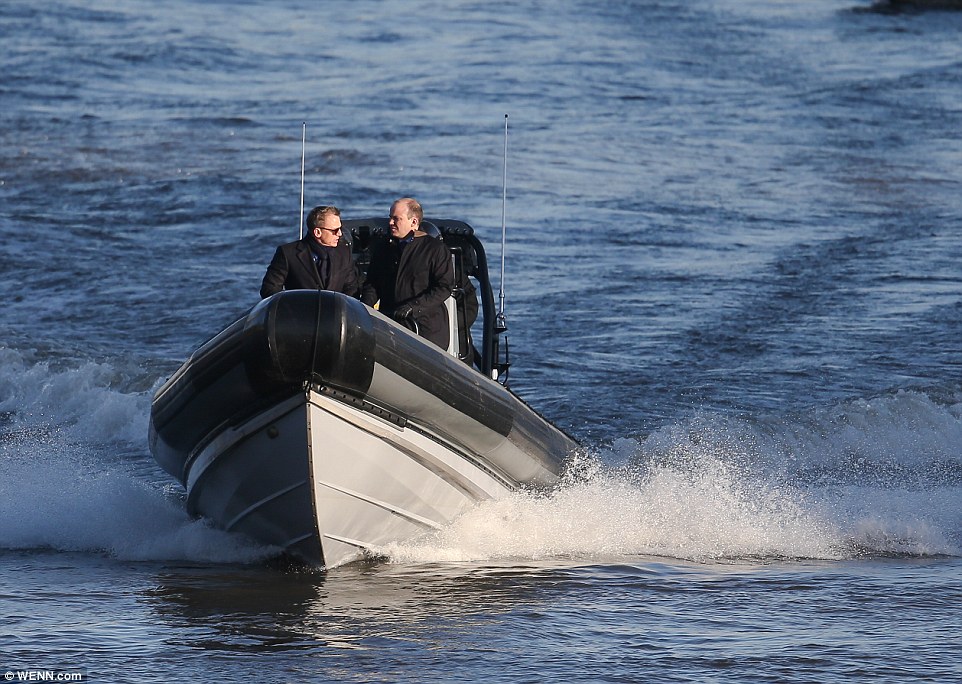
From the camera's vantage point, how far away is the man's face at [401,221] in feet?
23.0

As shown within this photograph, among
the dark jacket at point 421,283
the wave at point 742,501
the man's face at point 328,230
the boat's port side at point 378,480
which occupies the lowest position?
the wave at point 742,501

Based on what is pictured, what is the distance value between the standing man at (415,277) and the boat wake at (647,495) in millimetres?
958

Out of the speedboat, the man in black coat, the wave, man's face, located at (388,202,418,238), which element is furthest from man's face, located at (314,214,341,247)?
the wave

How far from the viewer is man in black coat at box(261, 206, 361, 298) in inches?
267

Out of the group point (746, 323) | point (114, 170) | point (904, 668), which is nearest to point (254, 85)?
point (114, 170)

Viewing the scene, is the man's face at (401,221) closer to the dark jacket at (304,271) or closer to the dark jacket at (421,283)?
the dark jacket at (421,283)

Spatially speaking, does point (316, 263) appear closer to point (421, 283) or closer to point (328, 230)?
point (328, 230)

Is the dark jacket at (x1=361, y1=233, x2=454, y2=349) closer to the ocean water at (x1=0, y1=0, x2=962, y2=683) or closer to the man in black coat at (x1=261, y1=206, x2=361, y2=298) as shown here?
the man in black coat at (x1=261, y1=206, x2=361, y2=298)

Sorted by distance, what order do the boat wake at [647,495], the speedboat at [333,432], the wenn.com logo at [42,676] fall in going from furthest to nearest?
the boat wake at [647,495] < the speedboat at [333,432] < the wenn.com logo at [42,676]

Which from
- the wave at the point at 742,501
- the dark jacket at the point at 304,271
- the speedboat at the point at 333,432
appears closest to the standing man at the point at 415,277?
the dark jacket at the point at 304,271

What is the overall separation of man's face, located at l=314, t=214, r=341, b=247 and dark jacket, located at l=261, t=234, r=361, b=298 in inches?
1.3

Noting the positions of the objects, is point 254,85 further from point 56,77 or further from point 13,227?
point 13,227

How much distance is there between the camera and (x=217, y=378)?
20.4ft

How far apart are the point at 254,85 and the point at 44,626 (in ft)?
71.0
